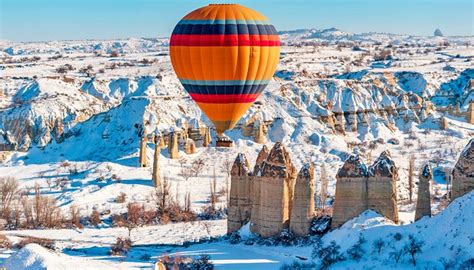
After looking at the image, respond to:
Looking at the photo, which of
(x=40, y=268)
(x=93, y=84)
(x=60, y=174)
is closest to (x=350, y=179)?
(x=40, y=268)

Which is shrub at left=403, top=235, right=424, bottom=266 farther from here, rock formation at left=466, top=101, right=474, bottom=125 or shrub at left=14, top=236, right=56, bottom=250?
rock formation at left=466, top=101, right=474, bottom=125

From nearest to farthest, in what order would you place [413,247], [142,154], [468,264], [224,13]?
[468,264]
[413,247]
[224,13]
[142,154]

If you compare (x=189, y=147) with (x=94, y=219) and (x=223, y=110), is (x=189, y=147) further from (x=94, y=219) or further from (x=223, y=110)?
(x=223, y=110)

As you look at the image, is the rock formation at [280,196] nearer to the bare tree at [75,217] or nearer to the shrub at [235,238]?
the shrub at [235,238]

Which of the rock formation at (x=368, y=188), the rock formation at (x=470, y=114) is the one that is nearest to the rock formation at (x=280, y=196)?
the rock formation at (x=368, y=188)

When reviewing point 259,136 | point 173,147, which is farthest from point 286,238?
point 259,136


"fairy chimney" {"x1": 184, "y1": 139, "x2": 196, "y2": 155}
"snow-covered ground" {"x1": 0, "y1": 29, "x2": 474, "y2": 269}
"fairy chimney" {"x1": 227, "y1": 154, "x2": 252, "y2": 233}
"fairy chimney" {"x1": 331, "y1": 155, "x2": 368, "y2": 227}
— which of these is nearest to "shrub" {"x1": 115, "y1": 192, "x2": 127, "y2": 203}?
"snow-covered ground" {"x1": 0, "y1": 29, "x2": 474, "y2": 269}
